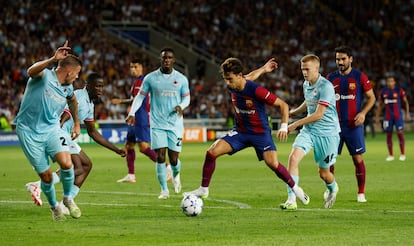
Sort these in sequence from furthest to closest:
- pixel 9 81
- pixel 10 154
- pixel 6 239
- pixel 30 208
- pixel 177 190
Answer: pixel 9 81 < pixel 10 154 < pixel 177 190 < pixel 30 208 < pixel 6 239

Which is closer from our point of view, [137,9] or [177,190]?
[177,190]

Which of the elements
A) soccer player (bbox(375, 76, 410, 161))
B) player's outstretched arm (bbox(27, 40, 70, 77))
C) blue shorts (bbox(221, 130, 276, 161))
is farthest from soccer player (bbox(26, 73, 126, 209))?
soccer player (bbox(375, 76, 410, 161))

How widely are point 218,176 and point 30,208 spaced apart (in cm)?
794

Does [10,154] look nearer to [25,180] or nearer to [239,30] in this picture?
[25,180]

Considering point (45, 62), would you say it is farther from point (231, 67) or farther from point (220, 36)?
point (220, 36)

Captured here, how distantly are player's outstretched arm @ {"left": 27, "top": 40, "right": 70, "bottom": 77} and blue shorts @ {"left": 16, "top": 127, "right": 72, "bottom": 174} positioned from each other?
0.81 meters

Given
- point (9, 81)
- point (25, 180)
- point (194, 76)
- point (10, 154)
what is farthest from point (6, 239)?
point (194, 76)

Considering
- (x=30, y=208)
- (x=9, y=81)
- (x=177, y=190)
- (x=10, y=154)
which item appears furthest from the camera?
(x=9, y=81)

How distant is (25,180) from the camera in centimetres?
2084

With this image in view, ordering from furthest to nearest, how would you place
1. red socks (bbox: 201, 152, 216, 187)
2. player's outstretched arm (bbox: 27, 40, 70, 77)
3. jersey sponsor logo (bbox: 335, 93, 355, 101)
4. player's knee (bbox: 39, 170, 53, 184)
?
jersey sponsor logo (bbox: 335, 93, 355, 101) < red socks (bbox: 201, 152, 216, 187) < player's knee (bbox: 39, 170, 53, 184) < player's outstretched arm (bbox: 27, 40, 70, 77)

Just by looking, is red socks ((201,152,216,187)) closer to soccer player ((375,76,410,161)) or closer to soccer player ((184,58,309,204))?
soccer player ((184,58,309,204))

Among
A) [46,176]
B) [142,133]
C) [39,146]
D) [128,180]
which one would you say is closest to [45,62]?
[39,146]

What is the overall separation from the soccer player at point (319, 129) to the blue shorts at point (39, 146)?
3.66 metres

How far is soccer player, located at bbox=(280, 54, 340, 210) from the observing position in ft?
47.2
